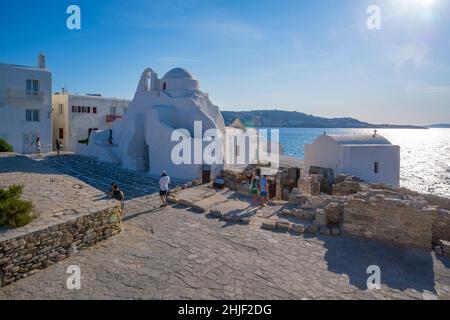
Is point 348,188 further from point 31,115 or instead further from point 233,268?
point 31,115

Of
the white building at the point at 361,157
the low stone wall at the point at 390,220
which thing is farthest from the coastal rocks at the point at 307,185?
the white building at the point at 361,157

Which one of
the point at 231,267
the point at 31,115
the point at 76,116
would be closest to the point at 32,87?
the point at 31,115

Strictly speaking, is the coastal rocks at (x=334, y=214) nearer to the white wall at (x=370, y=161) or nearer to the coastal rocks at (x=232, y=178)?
the coastal rocks at (x=232, y=178)

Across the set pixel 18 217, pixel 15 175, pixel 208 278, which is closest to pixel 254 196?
pixel 208 278

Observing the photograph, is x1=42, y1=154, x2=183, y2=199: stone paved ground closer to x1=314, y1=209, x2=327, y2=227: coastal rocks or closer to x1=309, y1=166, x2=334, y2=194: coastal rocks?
x1=314, y1=209, x2=327, y2=227: coastal rocks

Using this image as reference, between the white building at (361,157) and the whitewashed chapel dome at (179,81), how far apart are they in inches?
412

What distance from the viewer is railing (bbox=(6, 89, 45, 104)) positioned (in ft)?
81.7

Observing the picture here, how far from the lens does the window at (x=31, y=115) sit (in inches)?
1035

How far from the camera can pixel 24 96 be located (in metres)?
25.6

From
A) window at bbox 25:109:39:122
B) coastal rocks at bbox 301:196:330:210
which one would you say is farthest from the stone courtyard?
window at bbox 25:109:39:122

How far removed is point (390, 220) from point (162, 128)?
1436 cm

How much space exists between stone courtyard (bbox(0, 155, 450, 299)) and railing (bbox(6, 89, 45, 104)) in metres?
21.7

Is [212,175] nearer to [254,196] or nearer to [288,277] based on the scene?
[254,196]

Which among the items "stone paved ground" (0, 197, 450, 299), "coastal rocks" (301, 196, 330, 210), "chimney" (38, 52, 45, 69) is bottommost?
"stone paved ground" (0, 197, 450, 299)
